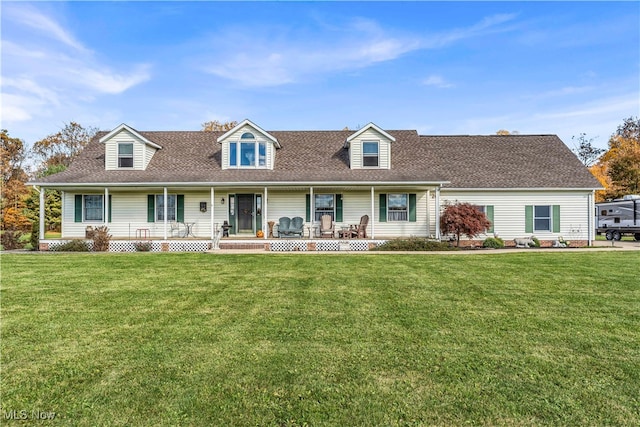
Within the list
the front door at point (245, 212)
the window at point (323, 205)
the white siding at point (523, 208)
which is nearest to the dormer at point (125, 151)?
the front door at point (245, 212)

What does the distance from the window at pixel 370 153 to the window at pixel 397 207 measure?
6.66ft

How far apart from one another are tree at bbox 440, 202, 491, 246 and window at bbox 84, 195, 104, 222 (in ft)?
56.0

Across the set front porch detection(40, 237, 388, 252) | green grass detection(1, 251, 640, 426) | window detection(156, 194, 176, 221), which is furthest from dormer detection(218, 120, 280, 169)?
green grass detection(1, 251, 640, 426)

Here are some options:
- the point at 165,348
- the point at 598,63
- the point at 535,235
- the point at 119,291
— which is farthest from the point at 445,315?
the point at 598,63

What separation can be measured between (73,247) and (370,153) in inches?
576

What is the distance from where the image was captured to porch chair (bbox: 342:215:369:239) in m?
17.1

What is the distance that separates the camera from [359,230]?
1723 centimetres

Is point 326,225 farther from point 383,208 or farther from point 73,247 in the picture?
point 73,247

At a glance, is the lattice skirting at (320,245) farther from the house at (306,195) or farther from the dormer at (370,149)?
the dormer at (370,149)

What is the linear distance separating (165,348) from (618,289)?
8489 millimetres

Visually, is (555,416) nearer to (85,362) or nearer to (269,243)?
(85,362)

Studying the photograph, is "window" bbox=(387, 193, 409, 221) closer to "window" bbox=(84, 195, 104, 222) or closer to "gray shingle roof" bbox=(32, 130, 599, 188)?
"gray shingle roof" bbox=(32, 130, 599, 188)

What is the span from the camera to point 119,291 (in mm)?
7152

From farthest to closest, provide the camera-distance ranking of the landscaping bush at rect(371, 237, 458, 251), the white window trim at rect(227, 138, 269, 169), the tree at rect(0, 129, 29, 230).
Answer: the tree at rect(0, 129, 29, 230) < the white window trim at rect(227, 138, 269, 169) < the landscaping bush at rect(371, 237, 458, 251)
